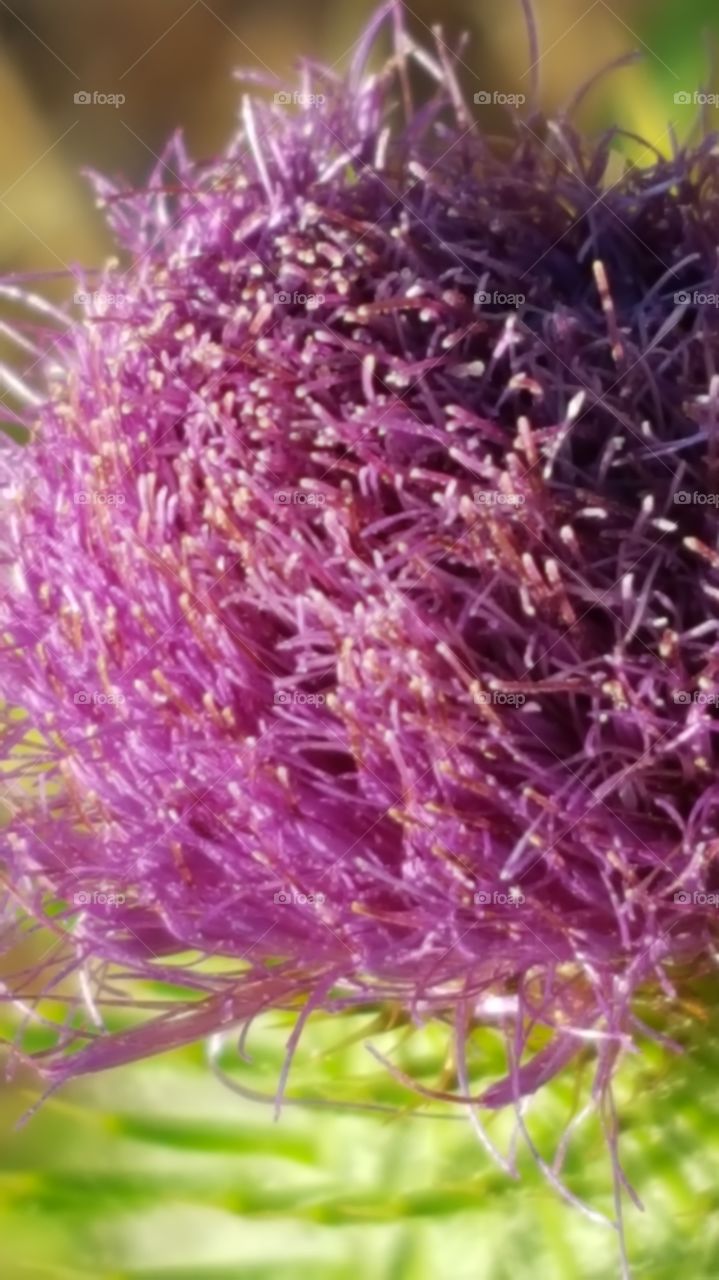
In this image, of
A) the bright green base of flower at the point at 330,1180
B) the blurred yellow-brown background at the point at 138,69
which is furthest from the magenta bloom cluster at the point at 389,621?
the blurred yellow-brown background at the point at 138,69

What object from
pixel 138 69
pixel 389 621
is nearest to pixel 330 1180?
pixel 389 621

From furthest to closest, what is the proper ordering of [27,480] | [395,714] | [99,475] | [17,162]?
[17,162], [27,480], [99,475], [395,714]

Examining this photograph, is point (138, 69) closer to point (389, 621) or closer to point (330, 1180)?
point (389, 621)

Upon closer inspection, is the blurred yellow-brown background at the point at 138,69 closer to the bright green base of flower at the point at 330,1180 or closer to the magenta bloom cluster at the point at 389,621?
the magenta bloom cluster at the point at 389,621

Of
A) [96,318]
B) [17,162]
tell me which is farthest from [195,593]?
[17,162]

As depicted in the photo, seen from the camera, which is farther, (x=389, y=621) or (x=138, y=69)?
(x=138, y=69)

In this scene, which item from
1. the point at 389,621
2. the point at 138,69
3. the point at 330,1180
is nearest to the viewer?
the point at 389,621

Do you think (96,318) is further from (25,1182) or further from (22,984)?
(25,1182)
